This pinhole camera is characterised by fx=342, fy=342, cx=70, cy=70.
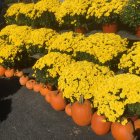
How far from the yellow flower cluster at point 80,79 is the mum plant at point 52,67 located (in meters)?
0.73

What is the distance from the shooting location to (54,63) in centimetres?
1010

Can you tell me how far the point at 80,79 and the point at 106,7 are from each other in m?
4.53

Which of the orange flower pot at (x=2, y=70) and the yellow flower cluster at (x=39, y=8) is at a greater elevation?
the yellow flower cluster at (x=39, y=8)

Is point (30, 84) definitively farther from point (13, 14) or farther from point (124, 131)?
point (13, 14)

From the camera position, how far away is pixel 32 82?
11156 mm

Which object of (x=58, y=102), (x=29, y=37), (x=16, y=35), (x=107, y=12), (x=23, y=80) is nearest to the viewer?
(x=58, y=102)

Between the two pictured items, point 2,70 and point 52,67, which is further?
point 2,70

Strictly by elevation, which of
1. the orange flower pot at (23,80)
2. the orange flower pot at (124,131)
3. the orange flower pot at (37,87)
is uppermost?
the orange flower pot at (124,131)

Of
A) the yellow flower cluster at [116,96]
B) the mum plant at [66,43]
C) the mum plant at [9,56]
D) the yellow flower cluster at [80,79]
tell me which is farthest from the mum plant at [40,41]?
the yellow flower cluster at [116,96]

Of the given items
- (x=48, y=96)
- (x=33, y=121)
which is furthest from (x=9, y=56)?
(x=33, y=121)

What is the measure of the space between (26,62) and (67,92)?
5072mm

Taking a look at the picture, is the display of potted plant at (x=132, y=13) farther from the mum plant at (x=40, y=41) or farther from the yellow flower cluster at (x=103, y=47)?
the mum plant at (x=40, y=41)

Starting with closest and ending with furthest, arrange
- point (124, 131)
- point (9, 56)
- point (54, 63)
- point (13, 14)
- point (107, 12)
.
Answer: point (124, 131) < point (54, 63) < point (107, 12) < point (9, 56) < point (13, 14)

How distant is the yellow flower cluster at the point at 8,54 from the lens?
12.5m
